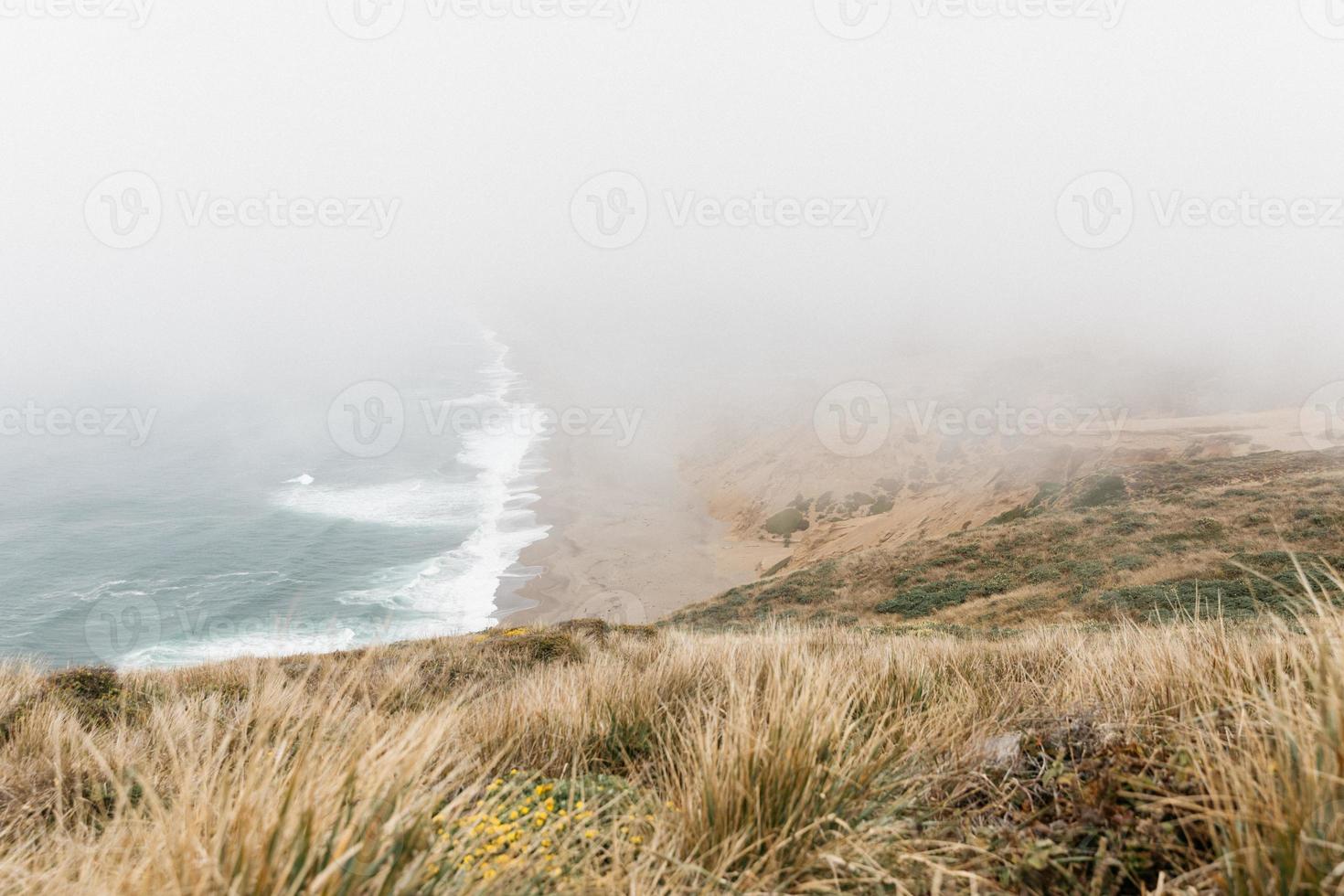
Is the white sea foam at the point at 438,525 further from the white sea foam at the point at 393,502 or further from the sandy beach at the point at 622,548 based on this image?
the sandy beach at the point at 622,548

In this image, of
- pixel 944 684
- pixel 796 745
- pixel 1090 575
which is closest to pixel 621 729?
pixel 796 745

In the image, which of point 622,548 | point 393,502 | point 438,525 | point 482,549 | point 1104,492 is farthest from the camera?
point 393,502

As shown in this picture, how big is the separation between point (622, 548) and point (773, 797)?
46.0 metres

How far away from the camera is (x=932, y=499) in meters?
45.1

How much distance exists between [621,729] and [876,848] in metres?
2.01

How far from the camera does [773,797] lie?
2289 mm

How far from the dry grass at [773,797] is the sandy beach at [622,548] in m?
26.1

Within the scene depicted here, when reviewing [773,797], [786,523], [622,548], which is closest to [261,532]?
[622,548]

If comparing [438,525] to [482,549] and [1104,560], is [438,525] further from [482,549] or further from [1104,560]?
[1104,560]

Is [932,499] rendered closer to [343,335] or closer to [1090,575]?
[1090,575]

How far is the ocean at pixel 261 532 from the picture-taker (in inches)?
1385

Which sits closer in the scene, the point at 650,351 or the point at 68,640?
the point at 68,640

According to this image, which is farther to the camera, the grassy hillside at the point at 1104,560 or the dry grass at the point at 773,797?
the grassy hillside at the point at 1104,560

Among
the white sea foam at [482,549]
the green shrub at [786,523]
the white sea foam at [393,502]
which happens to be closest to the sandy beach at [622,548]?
the white sea foam at [482,549]
